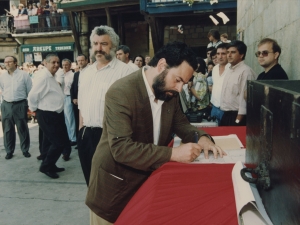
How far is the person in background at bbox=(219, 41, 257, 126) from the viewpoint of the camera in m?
4.29

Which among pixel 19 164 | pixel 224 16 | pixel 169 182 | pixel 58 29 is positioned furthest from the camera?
pixel 58 29

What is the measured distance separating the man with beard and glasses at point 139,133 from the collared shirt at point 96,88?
54.1 inches

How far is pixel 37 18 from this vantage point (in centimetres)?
2197

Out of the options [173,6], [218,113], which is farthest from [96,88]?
[173,6]

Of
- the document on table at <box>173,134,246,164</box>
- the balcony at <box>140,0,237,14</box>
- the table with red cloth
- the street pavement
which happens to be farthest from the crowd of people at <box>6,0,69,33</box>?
the table with red cloth

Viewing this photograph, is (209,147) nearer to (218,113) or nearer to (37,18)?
(218,113)

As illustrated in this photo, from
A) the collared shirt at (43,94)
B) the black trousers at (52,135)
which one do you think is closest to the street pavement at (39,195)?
the black trousers at (52,135)

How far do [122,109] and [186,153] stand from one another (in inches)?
15.1

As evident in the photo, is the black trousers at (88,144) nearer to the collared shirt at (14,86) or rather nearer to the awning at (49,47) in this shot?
the collared shirt at (14,86)

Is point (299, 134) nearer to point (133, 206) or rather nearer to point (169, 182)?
point (169, 182)

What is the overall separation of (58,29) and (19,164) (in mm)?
16867

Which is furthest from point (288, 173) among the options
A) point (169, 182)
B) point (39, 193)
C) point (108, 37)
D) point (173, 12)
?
point (173, 12)

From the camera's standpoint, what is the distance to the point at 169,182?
1.52 meters

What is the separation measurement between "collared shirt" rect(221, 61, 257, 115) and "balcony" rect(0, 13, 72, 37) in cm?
1791
